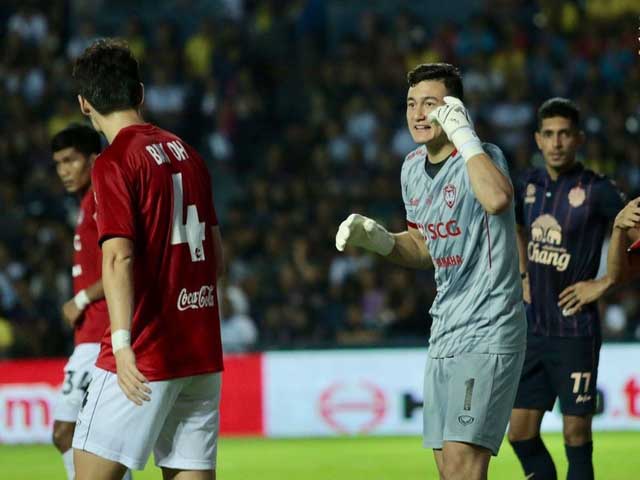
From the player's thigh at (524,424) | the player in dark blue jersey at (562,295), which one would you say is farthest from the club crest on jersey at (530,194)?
the player's thigh at (524,424)

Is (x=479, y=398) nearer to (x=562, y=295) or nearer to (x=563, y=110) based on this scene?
(x=562, y=295)

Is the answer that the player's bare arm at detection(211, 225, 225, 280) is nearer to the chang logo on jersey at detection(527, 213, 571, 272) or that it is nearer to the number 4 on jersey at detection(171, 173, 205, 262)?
the number 4 on jersey at detection(171, 173, 205, 262)

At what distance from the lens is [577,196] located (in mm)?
7113

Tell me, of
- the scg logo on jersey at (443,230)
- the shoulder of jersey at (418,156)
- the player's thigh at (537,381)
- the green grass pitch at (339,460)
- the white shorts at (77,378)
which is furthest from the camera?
the green grass pitch at (339,460)

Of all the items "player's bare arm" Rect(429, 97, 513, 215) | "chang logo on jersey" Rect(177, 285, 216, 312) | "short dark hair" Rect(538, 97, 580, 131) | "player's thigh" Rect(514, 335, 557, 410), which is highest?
"short dark hair" Rect(538, 97, 580, 131)

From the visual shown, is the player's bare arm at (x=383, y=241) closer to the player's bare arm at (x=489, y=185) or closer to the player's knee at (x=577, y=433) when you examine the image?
the player's bare arm at (x=489, y=185)

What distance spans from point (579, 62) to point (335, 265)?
4.55m

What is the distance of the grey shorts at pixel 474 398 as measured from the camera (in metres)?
5.21

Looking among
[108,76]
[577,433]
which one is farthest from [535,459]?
[108,76]

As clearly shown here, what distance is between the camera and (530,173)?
7398 mm

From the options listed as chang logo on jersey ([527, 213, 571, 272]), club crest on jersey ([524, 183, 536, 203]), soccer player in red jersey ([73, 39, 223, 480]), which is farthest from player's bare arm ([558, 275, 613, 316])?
soccer player in red jersey ([73, 39, 223, 480])

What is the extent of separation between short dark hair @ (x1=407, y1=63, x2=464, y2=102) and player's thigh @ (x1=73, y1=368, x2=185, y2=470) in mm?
1725

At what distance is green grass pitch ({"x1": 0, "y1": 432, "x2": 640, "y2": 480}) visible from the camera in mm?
9781

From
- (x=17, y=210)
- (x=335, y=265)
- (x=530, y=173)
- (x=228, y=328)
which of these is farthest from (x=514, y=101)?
(x=530, y=173)
